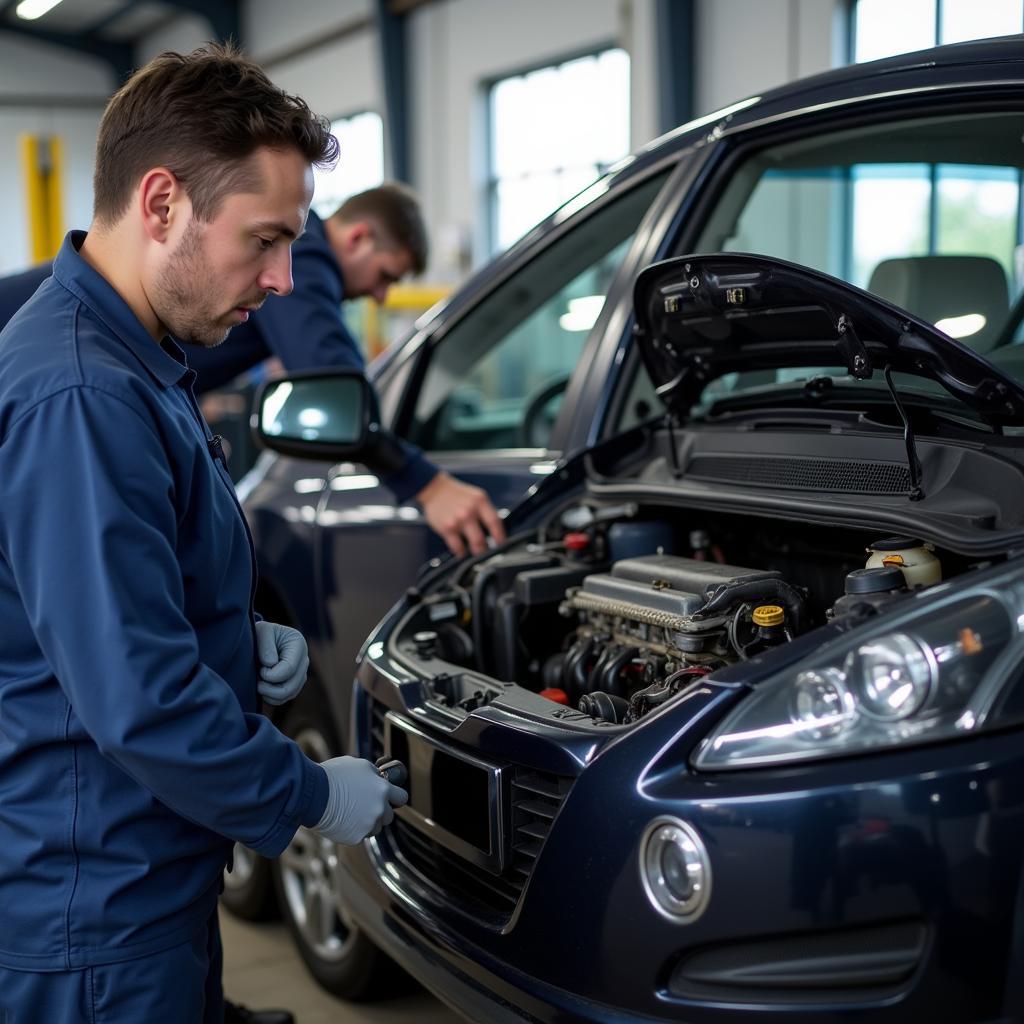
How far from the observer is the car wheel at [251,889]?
3.26m

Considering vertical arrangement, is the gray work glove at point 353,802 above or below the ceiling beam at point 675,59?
below

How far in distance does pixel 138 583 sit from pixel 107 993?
507mm

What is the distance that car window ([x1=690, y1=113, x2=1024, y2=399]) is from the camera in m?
2.28

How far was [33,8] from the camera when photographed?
1873 centimetres

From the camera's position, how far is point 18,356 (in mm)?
1376

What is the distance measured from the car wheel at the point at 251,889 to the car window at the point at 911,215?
5.65 ft

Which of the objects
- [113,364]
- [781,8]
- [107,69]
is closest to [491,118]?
[781,8]

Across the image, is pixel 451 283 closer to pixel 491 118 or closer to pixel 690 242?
pixel 491 118

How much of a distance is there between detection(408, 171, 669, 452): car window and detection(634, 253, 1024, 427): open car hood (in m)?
0.53

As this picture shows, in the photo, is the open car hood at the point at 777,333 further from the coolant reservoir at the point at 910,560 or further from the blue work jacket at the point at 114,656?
the blue work jacket at the point at 114,656

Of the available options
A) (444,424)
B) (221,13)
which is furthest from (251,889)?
(221,13)

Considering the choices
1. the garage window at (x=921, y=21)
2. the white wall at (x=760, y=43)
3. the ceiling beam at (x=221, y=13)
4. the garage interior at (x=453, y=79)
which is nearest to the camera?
the garage window at (x=921, y=21)

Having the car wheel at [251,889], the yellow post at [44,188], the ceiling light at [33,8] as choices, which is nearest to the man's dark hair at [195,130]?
the car wheel at [251,889]

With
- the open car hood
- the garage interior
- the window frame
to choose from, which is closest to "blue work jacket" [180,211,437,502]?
the open car hood
